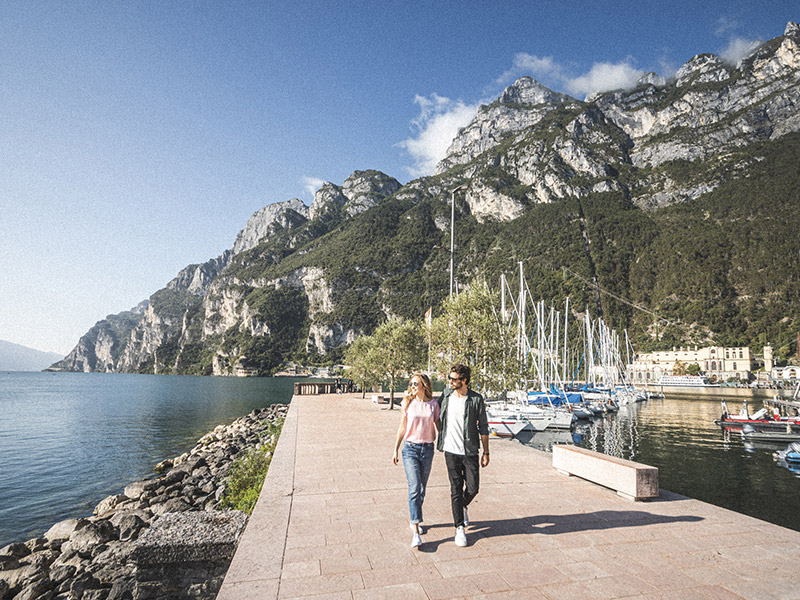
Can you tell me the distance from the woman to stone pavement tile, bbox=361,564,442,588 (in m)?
0.62

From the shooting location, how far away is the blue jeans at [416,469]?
520 cm

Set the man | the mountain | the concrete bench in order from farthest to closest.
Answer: the mountain, the concrete bench, the man

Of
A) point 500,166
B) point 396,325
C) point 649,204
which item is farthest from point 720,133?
point 396,325

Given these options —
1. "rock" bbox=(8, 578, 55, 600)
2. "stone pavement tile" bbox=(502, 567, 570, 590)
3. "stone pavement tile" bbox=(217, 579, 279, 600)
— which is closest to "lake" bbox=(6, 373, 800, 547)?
"rock" bbox=(8, 578, 55, 600)

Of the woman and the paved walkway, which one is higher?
the woman

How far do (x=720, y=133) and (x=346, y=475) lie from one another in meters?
195

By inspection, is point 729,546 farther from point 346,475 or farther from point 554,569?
point 346,475

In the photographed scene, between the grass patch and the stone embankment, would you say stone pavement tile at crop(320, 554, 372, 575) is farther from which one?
the grass patch

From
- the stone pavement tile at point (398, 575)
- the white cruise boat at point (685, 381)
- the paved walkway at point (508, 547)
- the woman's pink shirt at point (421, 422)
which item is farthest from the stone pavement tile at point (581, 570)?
the white cruise boat at point (685, 381)

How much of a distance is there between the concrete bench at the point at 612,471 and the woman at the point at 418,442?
3895 mm

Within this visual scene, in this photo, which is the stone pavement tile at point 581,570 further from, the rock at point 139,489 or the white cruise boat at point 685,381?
the white cruise boat at point 685,381

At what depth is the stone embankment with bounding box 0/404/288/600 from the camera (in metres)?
5.34

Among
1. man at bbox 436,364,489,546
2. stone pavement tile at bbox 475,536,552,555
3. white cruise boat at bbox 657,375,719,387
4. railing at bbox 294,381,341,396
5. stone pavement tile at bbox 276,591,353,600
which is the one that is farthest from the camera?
white cruise boat at bbox 657,375,719,387

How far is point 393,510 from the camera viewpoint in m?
6.54
